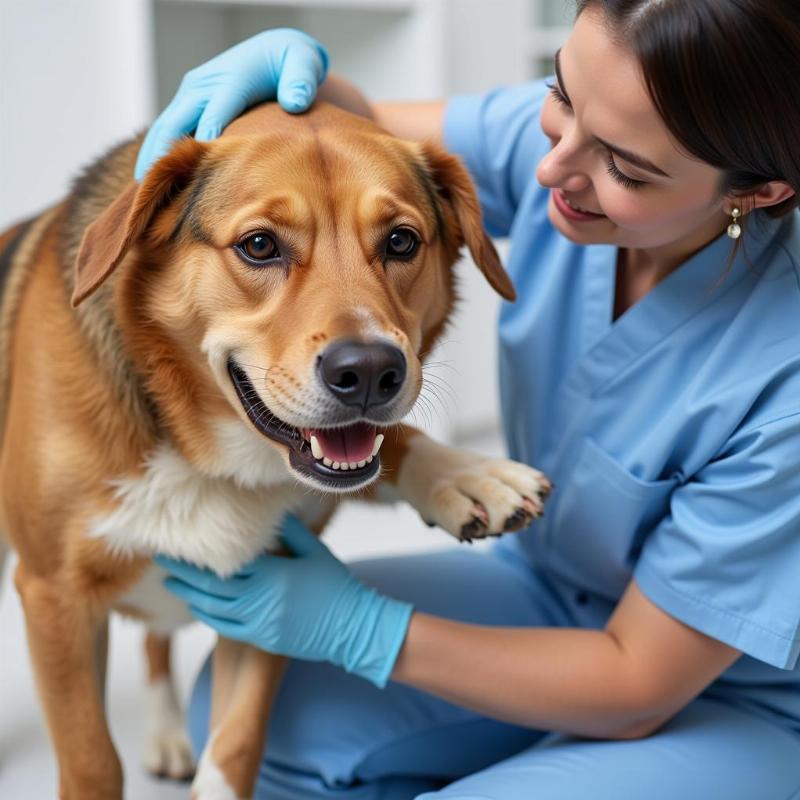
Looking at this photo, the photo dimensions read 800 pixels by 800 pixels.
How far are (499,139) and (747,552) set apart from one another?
2.70 feet

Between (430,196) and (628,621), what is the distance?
0.66 meters

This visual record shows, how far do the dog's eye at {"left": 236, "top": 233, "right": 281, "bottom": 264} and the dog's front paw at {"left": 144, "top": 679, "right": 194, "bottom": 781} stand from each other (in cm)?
97

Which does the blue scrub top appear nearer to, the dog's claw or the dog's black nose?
the dog's claw

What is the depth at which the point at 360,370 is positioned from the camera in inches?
45.1

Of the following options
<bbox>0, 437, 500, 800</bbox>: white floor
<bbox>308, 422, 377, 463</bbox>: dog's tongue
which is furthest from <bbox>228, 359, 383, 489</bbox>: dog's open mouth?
<bbox>0, 437, 500, 800</bbox>: white floor

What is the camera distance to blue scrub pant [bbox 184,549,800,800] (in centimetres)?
142

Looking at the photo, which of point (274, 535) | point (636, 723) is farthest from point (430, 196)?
point (636, 723)

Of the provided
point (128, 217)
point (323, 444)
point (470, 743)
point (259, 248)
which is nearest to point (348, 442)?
point (323, 444)

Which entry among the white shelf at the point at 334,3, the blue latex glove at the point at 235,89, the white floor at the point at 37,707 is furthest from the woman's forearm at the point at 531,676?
the white shelf at the point at 334,3

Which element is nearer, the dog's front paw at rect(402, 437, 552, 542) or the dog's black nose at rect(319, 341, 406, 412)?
the dog's black nose at rect(319, 341, 406, 412)

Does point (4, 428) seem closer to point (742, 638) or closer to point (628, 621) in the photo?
point (628, 621)

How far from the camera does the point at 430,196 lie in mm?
1440

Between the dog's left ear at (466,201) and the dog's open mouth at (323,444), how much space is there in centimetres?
31

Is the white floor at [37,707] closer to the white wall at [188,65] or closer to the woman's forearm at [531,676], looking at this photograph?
the woman's forearm at [531,676]
